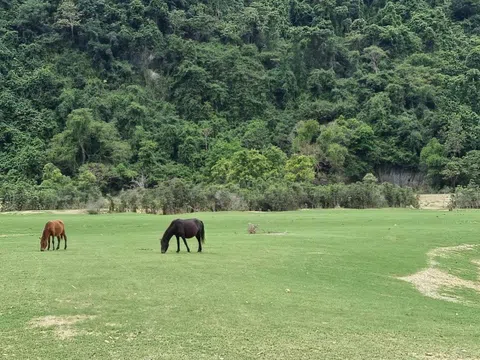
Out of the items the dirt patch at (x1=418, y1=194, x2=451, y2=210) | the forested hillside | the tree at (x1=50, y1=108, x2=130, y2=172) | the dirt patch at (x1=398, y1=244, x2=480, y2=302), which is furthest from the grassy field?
the tree at (x1=50, y1=108, x2=130, y2=172)

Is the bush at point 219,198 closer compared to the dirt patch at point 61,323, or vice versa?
the dirt patch at point 61,323

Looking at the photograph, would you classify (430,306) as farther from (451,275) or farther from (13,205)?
(13,205)

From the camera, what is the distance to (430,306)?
1731 centimetres

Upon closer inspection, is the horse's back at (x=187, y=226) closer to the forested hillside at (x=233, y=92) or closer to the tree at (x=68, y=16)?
the forested hillside at (x=233, y=92)

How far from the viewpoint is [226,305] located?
14.4 meters

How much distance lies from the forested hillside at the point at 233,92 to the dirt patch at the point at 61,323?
205 feet

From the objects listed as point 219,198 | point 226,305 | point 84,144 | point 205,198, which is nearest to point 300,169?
point 219,198

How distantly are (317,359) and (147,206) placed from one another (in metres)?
52.4

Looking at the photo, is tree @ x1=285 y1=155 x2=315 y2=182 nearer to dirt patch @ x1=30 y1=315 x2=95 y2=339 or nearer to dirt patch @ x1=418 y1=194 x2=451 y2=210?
dirt patch @ x1=418 y1=194 x2=451 y2=210

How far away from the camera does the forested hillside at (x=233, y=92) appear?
293 feet

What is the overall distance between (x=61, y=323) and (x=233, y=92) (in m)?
104

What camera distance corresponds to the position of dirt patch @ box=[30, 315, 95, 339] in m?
11.8

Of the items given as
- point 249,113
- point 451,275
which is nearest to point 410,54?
point 249,113

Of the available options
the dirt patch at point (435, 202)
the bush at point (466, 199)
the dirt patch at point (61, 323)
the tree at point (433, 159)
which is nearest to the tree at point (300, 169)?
the dirt patch at point (435, 202)
